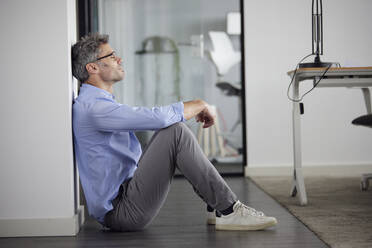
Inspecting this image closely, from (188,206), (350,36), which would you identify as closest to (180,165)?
(188,206)

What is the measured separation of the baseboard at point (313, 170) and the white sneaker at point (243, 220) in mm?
2344

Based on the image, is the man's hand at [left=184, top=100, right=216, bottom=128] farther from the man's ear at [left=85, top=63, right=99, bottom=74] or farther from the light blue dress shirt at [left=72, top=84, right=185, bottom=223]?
the man's ear at [left=85, top=63, right=99, bottom=74]

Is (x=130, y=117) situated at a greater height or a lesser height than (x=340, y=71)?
lesser

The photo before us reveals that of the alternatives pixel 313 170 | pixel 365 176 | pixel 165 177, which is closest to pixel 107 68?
pixel 165 177

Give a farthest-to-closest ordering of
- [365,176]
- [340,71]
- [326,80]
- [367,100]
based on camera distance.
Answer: [367,100]
[365,176]
[326,80]
[340,71]

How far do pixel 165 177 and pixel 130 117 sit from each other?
0.31m

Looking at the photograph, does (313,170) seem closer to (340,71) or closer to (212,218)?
(340,71)

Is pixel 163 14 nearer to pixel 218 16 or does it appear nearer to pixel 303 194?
pixel 218 16

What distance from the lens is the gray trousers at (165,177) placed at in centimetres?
218

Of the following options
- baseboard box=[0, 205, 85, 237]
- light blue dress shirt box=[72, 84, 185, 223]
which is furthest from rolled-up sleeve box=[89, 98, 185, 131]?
baseboard box=[0, 205, 85, 237]

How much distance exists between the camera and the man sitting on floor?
2172 mm

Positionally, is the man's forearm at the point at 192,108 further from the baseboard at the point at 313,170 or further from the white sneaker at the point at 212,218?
the baseboard at the point at 313,170

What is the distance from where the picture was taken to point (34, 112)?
2291 millimetres

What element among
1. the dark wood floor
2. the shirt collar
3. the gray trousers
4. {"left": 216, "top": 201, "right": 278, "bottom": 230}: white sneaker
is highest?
the shirt collar
